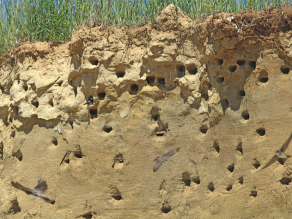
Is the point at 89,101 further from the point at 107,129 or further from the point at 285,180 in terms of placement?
the point at 285,180

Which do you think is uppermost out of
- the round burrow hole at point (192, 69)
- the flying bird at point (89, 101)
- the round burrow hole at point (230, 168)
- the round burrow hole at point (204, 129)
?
the round burrow hole at point (192, 69)

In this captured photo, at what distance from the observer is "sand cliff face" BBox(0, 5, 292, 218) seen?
4.73 m

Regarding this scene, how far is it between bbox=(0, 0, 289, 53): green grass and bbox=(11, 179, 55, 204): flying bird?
173 centimetres

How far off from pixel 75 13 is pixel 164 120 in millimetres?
1707

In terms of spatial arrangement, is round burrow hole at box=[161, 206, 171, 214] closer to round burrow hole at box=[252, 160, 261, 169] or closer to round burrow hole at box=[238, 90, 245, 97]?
round burrow hole at box=[252, 160, 261, 169]

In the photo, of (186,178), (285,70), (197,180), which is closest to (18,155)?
(186,178)

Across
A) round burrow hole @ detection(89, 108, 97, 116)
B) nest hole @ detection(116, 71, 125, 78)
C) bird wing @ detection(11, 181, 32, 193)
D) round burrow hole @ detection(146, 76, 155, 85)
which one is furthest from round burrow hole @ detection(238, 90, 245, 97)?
bird wing @ detection(11, 181, 32, 193)

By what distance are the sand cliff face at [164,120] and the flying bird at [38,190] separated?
55mm

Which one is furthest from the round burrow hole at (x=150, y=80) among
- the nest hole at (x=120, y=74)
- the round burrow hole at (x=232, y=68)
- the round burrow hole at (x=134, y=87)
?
the round burrow hole at (x=232, y=68)

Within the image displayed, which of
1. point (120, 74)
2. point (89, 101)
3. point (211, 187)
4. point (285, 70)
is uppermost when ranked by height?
point (285, 70)

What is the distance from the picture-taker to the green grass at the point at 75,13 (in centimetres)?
518

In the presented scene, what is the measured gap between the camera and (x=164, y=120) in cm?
506

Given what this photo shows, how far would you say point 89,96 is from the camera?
5.25 m

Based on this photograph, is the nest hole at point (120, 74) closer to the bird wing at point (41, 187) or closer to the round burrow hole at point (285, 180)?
the bird wing at point (41, 187)
